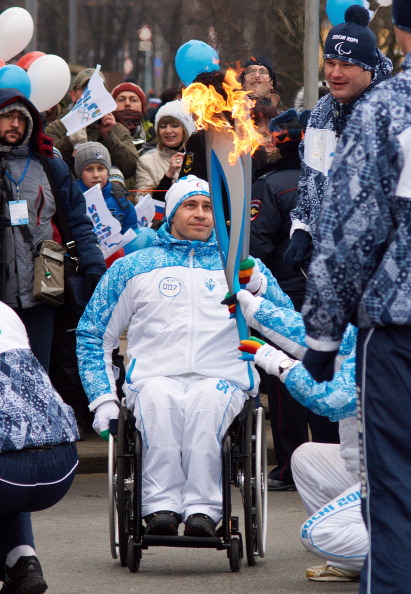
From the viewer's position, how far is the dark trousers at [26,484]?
172 inches

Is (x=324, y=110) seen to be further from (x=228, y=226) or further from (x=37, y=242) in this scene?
(x=37, y=242)

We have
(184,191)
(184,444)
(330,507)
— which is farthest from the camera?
(184,191)

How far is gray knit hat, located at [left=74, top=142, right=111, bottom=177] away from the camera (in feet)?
27.6

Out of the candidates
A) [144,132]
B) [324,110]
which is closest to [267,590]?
[324,110]

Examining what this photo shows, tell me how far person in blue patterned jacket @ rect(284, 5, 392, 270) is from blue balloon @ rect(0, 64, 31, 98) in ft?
7.86

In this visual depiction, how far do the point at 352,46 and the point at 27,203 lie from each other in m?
2.15

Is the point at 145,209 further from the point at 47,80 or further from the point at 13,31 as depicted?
the point at 13,31

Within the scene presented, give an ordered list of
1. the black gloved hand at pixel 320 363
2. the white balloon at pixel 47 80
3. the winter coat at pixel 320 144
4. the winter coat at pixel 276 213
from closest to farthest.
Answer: the black gloved hand at pixel 320 363 → the winter coat at pixel 320 144 → the winter coat at pixel 276 213 → the white balloon at pixel 47 80

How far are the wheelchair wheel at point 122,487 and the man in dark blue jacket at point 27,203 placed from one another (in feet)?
6.11

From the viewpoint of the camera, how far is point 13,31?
9.34 metres

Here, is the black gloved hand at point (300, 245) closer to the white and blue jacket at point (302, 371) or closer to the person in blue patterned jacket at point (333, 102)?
the person in blue patterned jacket at point (333, 102)

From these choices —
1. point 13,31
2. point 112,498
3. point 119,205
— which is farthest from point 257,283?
point 13,31

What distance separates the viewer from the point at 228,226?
5301 millimetres

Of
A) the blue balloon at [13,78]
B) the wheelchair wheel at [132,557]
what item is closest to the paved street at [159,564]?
the wheelchair wheel at [132,557]
